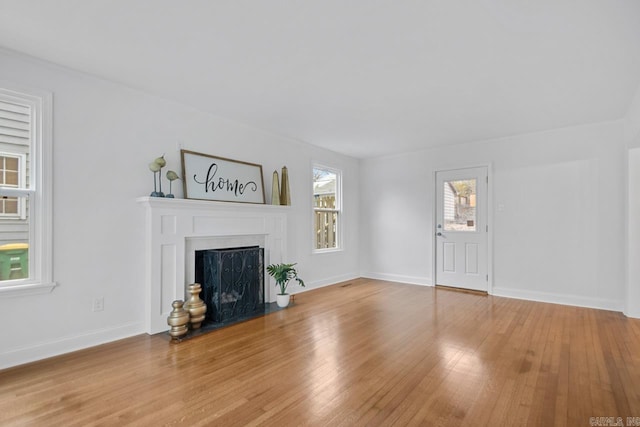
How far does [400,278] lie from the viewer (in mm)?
5941

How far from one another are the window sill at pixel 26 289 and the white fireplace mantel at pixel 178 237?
78 centimetres

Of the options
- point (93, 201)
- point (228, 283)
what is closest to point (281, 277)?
point (228, 283)

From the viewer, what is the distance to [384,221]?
6.16 m

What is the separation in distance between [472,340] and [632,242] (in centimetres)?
248

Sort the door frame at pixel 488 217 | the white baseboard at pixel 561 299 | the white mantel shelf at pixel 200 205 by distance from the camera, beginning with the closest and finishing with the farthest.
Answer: the white mantel shelf at pixel 200 205
the white baseboard at pixel 561 299
the door frame at pixel 488 217

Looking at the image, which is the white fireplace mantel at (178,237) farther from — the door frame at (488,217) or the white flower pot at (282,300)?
the door frame at (488,217)

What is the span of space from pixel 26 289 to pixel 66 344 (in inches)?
23.0

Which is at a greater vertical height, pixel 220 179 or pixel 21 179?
pixel 220 179

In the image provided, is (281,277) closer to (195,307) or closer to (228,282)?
(228,282)

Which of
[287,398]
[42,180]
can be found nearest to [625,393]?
[287,398]

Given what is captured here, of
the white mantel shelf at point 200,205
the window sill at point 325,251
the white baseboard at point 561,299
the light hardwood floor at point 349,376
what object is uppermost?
the white mantel shelf at point 200,205

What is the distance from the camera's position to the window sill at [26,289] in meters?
2.48

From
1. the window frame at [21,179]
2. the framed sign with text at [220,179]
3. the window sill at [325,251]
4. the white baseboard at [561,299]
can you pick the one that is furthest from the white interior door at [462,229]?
the window frame at [21,179]

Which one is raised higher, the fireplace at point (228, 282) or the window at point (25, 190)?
the window at point (25, 190)
